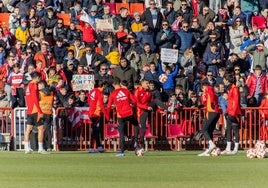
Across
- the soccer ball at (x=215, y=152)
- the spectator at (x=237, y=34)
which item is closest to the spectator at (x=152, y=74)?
the spectator at (x=237, y=34)

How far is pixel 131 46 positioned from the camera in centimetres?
4056

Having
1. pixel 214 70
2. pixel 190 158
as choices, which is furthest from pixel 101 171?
pixel 214 70

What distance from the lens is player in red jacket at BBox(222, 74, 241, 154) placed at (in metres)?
34.9

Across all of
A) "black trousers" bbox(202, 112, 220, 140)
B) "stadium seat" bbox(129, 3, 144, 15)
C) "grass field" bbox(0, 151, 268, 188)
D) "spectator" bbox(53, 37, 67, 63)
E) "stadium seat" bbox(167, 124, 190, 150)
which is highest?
"stadium seat" bbox(129, 3, 144, 15)

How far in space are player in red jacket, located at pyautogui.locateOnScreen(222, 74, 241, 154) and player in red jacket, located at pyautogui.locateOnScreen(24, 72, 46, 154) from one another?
16.7 ft

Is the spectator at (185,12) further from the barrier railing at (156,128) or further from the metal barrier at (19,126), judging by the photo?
the metal barrier at (19,126)

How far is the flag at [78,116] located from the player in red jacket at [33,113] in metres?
2.21

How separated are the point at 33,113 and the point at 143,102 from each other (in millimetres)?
3165

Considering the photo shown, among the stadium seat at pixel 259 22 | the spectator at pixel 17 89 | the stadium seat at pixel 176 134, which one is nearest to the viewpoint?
the stadium seat at pixel 176 134

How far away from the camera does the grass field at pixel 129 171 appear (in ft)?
77.4

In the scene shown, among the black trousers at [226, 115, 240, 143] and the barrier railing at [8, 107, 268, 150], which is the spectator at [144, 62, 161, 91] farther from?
the black trousers at [226, 115, 240, 143]

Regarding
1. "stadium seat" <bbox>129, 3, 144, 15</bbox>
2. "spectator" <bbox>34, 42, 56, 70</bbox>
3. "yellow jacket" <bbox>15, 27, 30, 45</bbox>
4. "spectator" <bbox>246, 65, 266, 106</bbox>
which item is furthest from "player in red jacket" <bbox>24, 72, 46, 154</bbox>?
"stadium seat" <bbox>129, 3, 144, 15</bbox>

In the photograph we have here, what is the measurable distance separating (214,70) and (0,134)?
731 cm

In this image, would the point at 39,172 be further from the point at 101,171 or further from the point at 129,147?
the point at 129,147
